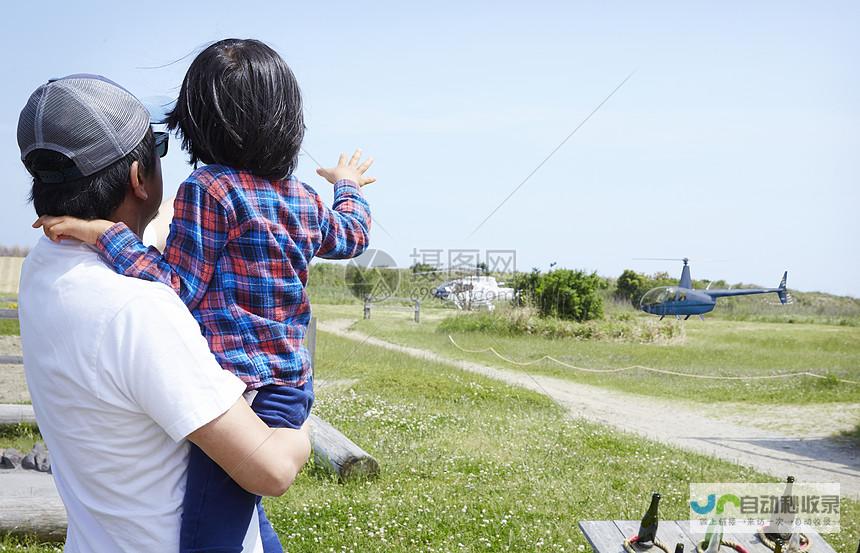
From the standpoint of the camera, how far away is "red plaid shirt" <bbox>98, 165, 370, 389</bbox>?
1.31m

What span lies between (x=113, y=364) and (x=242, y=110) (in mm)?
534

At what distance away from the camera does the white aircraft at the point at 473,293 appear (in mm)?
20683

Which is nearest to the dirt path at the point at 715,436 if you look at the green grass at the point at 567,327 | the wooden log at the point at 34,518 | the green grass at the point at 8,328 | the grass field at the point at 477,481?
the grass field at the point at 477,481

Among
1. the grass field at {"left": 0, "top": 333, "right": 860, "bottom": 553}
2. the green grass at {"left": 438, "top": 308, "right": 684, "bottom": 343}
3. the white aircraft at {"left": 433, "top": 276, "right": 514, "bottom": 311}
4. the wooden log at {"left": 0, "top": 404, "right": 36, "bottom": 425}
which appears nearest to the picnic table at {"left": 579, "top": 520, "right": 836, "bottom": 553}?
the grass field at {"left": 0, "top": 333, "right": 860, "bottom": 553}

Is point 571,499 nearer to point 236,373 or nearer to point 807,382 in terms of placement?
point 236,373

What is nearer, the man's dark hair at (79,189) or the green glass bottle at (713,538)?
the man's dark hair at (79,189)

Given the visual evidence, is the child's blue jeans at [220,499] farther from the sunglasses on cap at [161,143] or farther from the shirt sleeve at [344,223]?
the sunglasses on cap at [161,143]

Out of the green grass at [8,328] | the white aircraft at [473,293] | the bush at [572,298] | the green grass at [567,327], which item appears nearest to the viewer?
the green grass at [8,328]

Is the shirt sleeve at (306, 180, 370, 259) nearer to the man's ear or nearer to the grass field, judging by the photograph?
the man's ear

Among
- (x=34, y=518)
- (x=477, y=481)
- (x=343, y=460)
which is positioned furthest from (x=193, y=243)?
(x=477, y=481)

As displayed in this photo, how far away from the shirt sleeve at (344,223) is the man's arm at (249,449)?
1.49ft

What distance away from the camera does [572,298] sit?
1995 centimetres

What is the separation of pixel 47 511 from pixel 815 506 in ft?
15.6

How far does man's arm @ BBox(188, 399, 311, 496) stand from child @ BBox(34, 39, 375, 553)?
10cm
